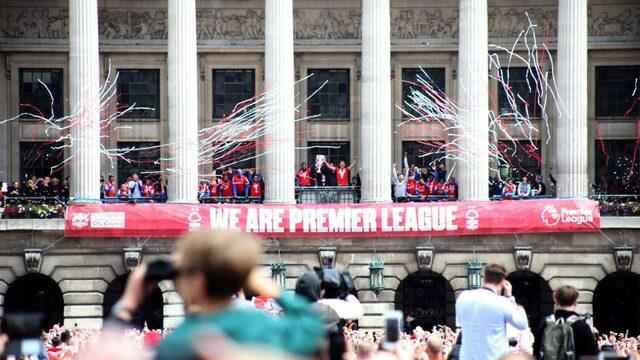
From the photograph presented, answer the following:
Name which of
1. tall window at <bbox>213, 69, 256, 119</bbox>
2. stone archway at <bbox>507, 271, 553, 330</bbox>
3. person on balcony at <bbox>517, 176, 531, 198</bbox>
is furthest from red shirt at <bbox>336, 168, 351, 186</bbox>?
stone archway at <bbox>507, 271, 553, 330</bbox>

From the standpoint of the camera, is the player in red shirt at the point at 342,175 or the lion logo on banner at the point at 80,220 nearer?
the lion logo on banner at the point at 80,220

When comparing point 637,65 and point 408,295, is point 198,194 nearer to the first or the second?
point 408,295

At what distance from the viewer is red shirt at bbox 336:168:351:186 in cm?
6388

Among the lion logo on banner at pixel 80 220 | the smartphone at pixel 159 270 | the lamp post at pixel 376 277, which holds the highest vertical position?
the smartphone at pixel 159 270

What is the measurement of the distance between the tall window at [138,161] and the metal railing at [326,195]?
6.84 metres

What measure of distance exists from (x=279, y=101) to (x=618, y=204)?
1327cm

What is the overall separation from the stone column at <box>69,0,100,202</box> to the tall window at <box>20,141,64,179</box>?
591 cm

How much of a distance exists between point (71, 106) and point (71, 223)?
442 centimetres

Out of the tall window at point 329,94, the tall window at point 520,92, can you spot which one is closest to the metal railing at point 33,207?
the tall window at point 329,94

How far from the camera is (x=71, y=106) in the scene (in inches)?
2405

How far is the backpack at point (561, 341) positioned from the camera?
800 inches

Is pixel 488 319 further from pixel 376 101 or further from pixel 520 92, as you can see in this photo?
pixel 520 92

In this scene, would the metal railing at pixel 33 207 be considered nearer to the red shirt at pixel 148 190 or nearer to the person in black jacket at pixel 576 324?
the red shirt at pixel 148 190

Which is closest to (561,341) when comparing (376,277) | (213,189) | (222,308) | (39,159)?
(222,308)
